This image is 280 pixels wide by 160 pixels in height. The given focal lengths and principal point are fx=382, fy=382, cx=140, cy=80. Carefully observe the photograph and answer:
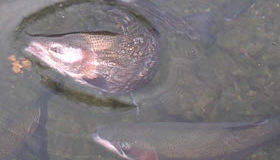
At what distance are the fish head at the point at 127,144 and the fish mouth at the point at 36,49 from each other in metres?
1.03

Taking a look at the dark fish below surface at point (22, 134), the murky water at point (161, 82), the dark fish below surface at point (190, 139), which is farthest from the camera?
the murky water at point (161, 82)

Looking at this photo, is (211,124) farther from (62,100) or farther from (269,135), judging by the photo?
(62,100)

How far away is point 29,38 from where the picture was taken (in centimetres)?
423

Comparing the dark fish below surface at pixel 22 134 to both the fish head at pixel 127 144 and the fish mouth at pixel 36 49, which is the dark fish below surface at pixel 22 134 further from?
the fish head at pixel 127 144

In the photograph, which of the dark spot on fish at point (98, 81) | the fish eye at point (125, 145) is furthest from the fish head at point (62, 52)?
the fish eye at point (125, 145)

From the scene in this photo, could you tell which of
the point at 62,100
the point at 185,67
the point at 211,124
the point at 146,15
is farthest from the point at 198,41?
the point at 62,100

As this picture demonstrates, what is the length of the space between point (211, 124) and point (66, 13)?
6.94 feet

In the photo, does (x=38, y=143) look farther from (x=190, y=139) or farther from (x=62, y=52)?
(x=190, y=139)

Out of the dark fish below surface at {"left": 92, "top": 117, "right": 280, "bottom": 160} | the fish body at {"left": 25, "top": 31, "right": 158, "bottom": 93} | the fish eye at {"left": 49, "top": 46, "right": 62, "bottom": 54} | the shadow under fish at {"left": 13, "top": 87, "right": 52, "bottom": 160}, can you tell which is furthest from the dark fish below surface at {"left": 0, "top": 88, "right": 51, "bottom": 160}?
the dark fish below surface at {"left": 92, "top": 117, "right": 280, "bottom": 160}

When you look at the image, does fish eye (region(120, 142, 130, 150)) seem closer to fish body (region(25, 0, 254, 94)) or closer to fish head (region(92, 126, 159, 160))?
fish head (region(92, 126, 159, 160))

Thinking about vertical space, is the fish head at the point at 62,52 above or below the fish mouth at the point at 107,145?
above

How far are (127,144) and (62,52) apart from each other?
1.14m

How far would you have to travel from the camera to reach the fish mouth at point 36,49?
391 centimetres

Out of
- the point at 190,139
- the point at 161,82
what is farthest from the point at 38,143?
the point at 190,139
